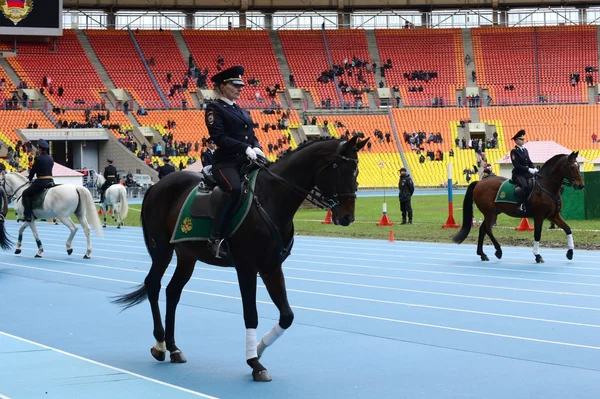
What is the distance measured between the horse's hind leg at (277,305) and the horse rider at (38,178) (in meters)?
11.3

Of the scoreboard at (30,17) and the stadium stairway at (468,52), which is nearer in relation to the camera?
the scoreboard at (30,17)

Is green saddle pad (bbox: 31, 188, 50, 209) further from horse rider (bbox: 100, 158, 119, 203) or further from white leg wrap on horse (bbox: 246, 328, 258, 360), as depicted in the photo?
white leg wrap on horse (bbox: 246, 328, 258, 360)

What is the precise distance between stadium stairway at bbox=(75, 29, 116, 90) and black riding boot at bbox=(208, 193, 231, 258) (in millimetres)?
56613

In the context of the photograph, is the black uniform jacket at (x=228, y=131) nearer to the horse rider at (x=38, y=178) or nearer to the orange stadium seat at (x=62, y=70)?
the horse rider at (x=38, y=178)

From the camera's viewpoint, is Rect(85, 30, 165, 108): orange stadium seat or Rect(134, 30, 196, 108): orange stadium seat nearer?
Rect(85, 30, 165, 108): orange stadium seat

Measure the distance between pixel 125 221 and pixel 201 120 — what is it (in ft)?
95.8

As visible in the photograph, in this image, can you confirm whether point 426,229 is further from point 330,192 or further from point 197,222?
point 330,192

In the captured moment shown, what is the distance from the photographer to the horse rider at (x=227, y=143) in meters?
8.11

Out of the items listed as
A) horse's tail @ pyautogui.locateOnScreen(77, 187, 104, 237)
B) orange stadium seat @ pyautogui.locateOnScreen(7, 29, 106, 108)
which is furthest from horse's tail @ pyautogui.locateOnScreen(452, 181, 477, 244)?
orange stadium seat @ pyautogui.locateOnScreen(7, 29, 106, 108)

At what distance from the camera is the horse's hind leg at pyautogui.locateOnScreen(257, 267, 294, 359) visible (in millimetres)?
7871

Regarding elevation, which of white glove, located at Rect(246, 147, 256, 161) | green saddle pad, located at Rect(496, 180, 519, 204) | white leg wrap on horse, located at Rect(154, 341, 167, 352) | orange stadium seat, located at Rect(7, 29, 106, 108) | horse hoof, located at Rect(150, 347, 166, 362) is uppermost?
orange stadium seat, located at Rect(7, 29, 106, 108)

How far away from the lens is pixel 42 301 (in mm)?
→ 12688

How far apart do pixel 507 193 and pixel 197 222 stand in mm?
10727

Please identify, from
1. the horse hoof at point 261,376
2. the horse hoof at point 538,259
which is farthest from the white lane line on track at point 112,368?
the horse hoof at point 538,259
